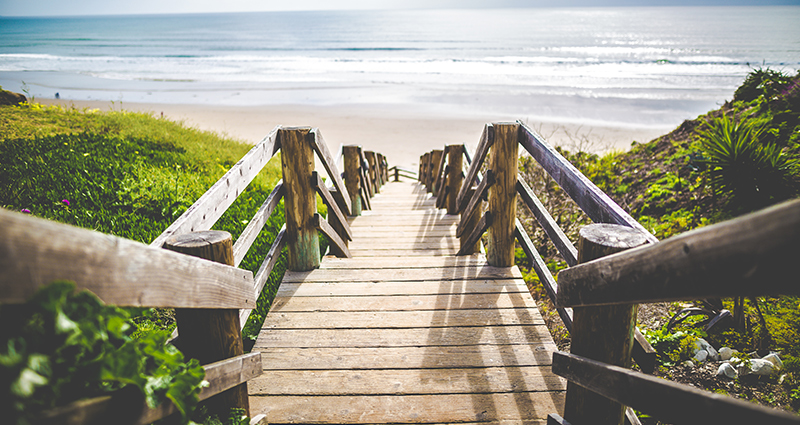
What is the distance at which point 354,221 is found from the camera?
5.67m

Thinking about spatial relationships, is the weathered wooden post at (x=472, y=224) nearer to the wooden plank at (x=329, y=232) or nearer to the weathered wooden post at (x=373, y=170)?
the wooden plank at (x=329, y=232)

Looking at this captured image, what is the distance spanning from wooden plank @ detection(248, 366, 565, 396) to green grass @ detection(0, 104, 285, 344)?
3.60 ft

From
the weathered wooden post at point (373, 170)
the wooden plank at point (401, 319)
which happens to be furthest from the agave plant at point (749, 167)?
the weathered wooden post at point (373, 170)

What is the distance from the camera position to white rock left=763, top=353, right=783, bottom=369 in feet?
8.38

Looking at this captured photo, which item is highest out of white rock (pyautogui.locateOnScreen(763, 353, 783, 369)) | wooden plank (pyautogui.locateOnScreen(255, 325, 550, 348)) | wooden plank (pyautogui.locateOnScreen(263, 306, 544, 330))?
wooden plank (pyautogui.locateOnScreen(263, 306, 544, 330))

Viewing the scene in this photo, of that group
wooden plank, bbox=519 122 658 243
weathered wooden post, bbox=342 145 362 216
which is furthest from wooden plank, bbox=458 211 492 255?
weathered wooden post, bbox=342 145 362 216

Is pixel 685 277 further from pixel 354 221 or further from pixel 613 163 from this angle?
pixel 613 163

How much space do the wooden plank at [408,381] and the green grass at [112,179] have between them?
1.10 m

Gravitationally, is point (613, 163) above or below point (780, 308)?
above

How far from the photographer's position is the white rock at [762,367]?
2531 millimetres

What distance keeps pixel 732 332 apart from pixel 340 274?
289cm

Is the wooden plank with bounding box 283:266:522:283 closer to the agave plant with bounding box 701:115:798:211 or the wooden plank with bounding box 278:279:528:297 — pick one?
the wooden plank with bounding box 278:279:528:297

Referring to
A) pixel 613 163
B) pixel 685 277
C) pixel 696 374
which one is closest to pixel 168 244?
pixel 685 277

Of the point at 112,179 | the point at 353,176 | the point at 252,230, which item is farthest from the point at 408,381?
the point at 112,179
